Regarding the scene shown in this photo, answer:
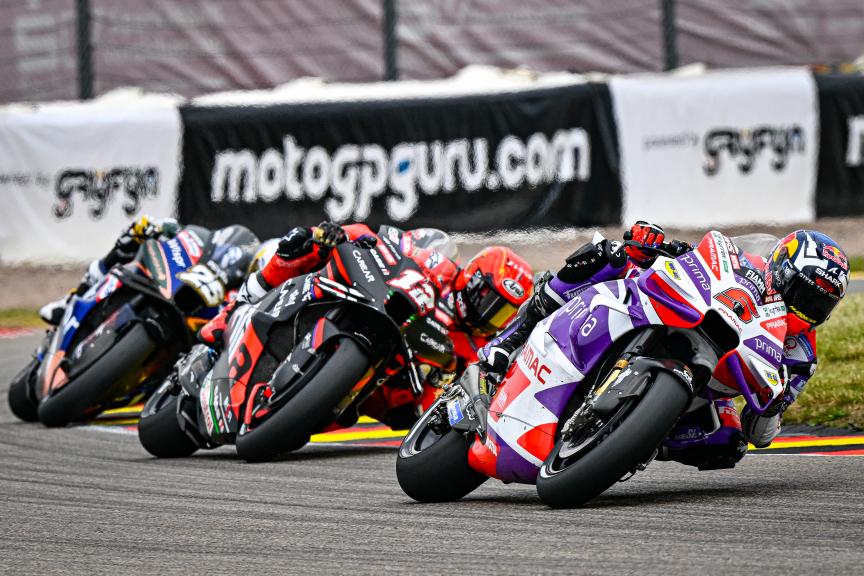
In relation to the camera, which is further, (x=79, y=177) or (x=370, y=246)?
(x=79, y=177)

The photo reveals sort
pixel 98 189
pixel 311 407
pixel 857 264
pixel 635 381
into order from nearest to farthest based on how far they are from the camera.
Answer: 1. pixel 635 381
2. pixel 311 407
3. pixel 857 264
4. pixel 98 189

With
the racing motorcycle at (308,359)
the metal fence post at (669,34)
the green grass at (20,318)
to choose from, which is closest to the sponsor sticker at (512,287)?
the racing motorcycle at (308,359)

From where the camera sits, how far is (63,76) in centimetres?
1620

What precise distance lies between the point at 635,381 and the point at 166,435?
3343 mm

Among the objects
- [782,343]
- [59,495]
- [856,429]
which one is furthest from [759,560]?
[856,429]

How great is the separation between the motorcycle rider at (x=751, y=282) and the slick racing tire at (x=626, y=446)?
65 cm

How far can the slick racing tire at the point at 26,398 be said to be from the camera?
9.62 metres

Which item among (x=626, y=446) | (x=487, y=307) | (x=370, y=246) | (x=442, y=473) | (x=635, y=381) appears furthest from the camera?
(x=370, y=246)

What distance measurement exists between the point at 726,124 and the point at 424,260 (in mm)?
8512

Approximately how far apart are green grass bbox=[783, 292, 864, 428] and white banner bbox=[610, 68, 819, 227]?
5.45 m

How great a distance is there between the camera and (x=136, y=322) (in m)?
8.97

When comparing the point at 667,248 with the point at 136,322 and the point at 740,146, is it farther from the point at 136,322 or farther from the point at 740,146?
the point at 740,146

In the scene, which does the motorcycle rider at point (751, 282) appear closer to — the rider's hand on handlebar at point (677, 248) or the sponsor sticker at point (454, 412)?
the rider's hand on handlebar at point (677, 248)

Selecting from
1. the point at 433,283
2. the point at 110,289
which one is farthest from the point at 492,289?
the point at 110,289
